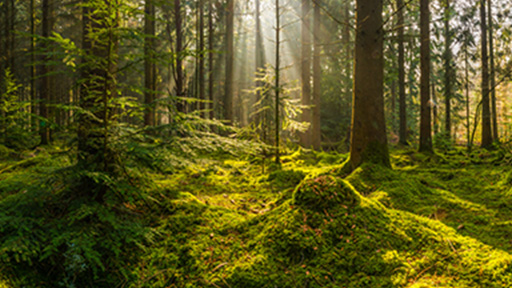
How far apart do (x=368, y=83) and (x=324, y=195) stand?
381 cm

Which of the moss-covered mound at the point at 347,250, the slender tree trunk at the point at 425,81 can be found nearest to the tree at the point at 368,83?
the moss-covered mound at the point at 347,250

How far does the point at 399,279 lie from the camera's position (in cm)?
273

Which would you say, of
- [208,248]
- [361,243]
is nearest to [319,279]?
[361,243]

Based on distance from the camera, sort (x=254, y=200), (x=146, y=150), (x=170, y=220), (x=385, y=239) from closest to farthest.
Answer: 1. (x=385, y=239)
2. (x=146, y=150)
3. (x=170, y=220)
4. (x=254, y=200)

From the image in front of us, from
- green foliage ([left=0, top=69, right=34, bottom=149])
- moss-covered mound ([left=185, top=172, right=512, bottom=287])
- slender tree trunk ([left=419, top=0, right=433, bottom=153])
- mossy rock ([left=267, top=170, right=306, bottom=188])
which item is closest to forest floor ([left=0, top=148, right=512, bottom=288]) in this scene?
moss-covered mound ([left=185, top=172, right=512, bottom=287])

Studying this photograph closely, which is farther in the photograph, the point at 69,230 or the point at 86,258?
the point at 69,230

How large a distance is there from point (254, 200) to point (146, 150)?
94.2 inches

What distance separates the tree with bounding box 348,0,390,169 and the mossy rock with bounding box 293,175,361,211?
8.95 feet

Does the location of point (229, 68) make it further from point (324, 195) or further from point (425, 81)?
point (324, 195)

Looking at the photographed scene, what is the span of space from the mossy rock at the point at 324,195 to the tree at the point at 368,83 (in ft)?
8.95

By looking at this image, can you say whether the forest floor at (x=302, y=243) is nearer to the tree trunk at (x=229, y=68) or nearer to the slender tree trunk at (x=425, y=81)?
the slender tree trunk at (x=425, y=81)

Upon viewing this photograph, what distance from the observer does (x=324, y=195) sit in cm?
377

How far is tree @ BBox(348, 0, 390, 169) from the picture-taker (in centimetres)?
647

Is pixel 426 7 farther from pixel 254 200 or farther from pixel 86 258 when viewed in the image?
pixel 86 258
